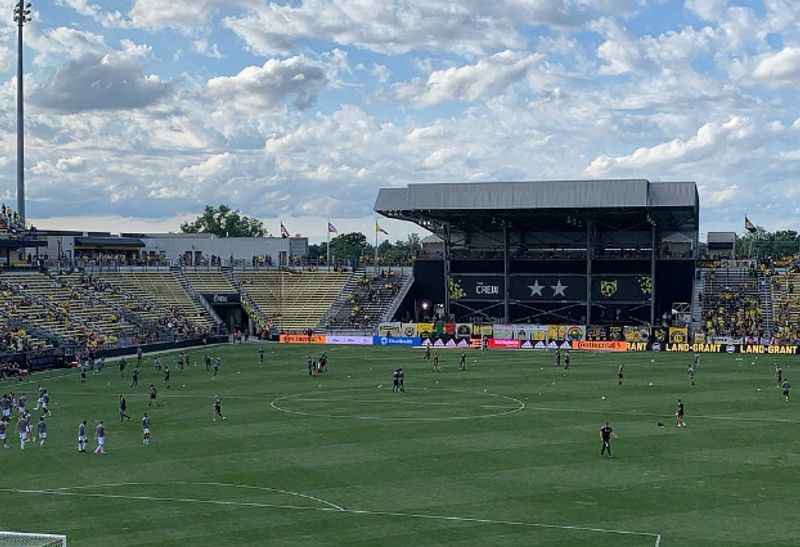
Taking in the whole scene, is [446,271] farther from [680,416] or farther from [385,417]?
[680,416]

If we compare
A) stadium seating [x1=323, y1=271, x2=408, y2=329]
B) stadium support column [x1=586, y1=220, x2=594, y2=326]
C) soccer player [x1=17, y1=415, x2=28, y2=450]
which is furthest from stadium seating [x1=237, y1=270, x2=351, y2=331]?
soccer player [x1=17, y1=415, x2=28, y2=450]

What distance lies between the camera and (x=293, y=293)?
114 meters

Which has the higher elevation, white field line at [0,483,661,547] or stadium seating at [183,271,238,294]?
stadium seating at [183,271,238,294]

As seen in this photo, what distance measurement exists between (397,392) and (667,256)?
54820 millimetres

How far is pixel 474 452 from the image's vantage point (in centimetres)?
4019

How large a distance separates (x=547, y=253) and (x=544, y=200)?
53.2ft

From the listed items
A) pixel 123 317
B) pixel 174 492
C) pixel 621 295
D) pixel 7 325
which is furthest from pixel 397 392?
pixel 621 295

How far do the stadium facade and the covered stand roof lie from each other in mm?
97

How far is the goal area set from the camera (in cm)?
2250

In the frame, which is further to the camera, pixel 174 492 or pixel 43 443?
pixel 43 443

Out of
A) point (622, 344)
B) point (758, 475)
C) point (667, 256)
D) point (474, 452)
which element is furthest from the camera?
point (667, 256)

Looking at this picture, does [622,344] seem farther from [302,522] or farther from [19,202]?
[302,522]

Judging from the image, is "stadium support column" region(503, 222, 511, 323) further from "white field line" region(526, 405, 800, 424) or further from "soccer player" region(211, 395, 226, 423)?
"soccer player" region(211, 395, 226, 423)

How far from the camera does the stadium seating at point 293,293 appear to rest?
108m
